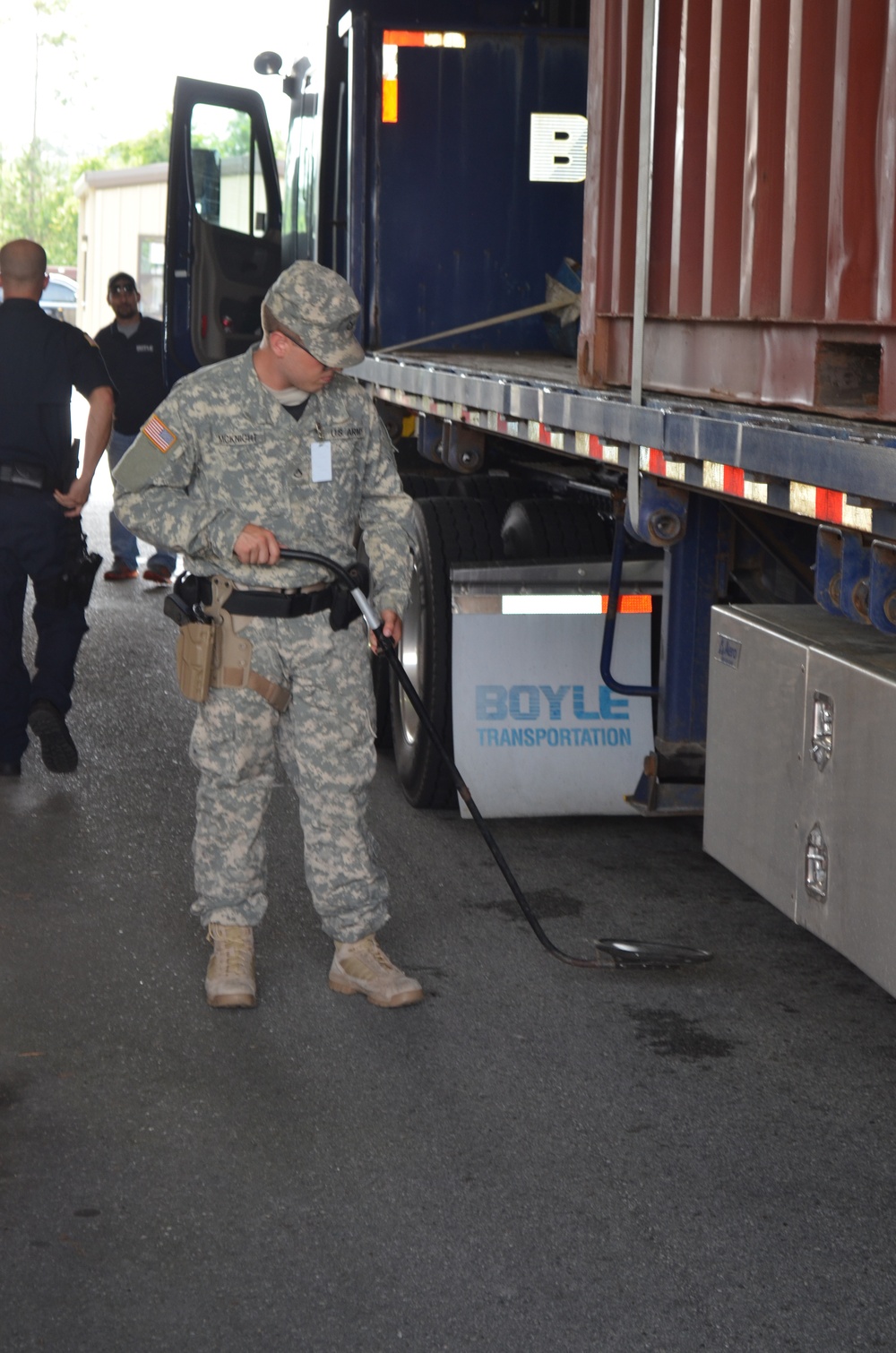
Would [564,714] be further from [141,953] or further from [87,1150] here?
[87,1150]

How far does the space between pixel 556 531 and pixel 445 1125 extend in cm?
284

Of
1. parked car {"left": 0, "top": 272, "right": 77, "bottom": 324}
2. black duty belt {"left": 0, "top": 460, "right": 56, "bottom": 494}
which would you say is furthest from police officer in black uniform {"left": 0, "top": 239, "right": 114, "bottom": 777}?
parked car {"left": 0, "top": 272, "right": 77, "bottom": 324}

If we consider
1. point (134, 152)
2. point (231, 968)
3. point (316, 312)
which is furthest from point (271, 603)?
point (134, 152)

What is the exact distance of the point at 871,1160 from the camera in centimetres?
366

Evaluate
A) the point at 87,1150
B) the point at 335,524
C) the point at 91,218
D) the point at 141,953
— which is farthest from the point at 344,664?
the point at 91,218

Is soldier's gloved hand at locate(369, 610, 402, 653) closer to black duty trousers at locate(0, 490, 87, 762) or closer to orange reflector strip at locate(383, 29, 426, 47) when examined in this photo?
black duty trousers at locate(0, 490, 87, 762)

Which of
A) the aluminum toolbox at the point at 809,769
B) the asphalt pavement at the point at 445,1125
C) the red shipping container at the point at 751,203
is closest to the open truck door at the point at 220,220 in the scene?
the asphalt pavement at the point at 445,1125

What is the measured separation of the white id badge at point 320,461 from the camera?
4414mm

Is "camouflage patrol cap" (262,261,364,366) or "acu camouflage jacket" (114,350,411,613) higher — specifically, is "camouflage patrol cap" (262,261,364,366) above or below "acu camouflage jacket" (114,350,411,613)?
above

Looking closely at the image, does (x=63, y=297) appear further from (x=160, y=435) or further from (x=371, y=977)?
(x=371, y=977)

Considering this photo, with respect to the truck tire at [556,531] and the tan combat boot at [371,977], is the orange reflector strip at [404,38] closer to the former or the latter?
the truck tire at [556,531]

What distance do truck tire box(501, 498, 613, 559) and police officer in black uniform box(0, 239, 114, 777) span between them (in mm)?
1717

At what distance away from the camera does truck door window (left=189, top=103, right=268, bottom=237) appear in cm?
934

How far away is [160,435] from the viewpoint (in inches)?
171
